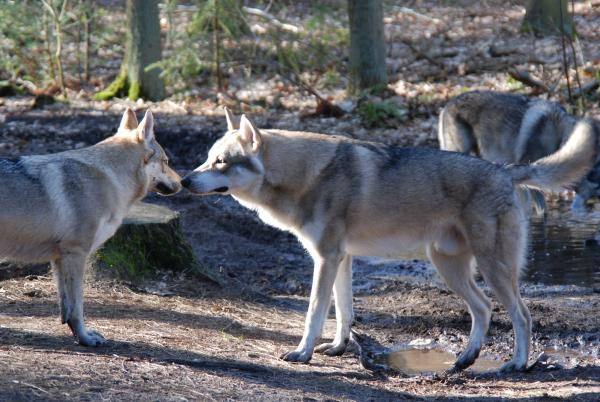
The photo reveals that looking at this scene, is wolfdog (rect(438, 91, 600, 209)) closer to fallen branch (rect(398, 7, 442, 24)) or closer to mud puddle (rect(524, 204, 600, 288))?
mud puddle (rect(524, 204, 600, 288))

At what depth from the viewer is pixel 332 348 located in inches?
256

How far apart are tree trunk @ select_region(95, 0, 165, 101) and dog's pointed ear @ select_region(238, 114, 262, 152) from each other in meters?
10.1

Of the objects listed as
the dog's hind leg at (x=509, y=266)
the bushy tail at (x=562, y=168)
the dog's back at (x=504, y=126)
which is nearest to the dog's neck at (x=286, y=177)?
the dog's hind leg at (x=509, y=266)

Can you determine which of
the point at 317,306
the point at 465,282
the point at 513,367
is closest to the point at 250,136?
the point at 317,306

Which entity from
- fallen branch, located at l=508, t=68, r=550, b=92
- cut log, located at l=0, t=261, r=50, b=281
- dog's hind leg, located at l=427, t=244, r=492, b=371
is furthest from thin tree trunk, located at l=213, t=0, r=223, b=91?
dog's hind leg, located at l=427, t=244, r=492, b=371

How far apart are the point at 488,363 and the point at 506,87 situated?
32.2 feet

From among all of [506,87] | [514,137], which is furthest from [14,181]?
[506,87]

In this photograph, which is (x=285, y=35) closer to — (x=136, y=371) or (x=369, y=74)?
(x=369, y=74)

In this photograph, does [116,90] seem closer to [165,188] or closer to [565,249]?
[565,249]

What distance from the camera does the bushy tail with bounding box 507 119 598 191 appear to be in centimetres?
632

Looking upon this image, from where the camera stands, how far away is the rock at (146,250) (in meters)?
7.63

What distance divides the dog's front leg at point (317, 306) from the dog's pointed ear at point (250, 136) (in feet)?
3.04

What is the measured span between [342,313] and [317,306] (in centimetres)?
44

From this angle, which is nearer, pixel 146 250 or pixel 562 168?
pixel 562 168
